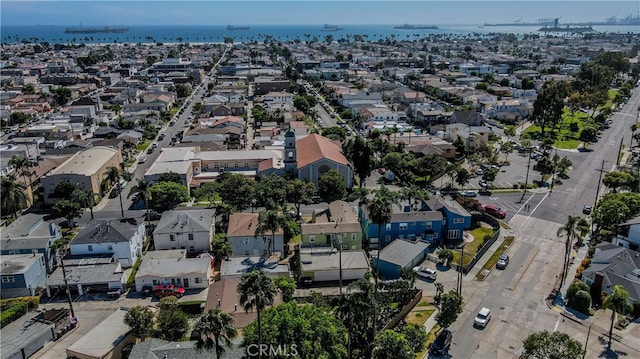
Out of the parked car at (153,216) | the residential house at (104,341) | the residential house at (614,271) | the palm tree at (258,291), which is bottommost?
the parked car at (153,216)

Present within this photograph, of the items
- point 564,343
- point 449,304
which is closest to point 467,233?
point 449,304

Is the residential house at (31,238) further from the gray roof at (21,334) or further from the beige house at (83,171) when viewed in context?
the beige house at (83,171)

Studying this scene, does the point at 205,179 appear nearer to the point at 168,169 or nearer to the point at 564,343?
the point at 168,169

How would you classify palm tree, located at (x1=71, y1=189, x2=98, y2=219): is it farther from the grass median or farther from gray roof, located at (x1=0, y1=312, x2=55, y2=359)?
the grass median

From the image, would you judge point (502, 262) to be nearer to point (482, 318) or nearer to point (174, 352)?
point (482, 318)

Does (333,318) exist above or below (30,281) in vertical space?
above

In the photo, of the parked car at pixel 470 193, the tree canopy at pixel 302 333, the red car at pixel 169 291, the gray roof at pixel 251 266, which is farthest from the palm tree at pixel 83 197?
the parked car at pixel 470 193

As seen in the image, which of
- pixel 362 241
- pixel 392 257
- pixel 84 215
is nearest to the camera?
pixel 392 257

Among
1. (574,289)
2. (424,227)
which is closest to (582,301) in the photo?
(574,289)
